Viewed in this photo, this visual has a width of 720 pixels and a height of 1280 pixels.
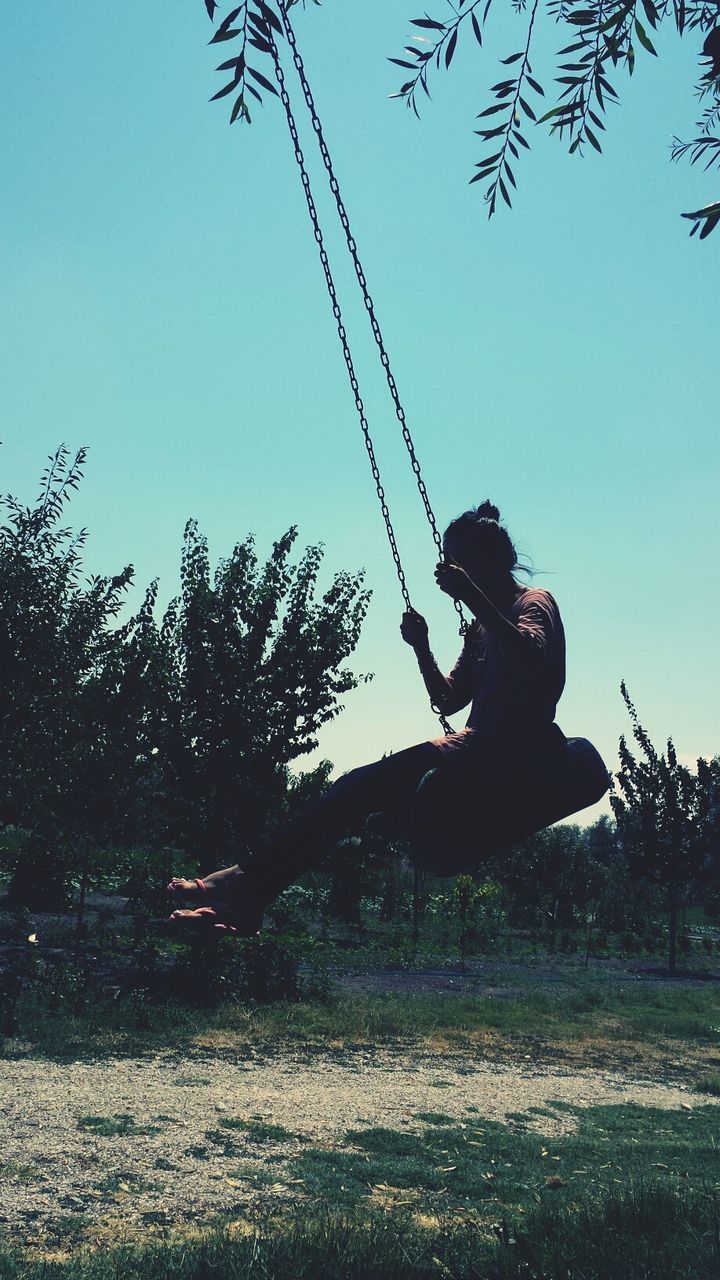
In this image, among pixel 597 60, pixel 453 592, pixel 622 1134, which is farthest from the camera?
pixel 622 1134

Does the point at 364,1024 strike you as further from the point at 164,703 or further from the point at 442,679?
the point at 442,679

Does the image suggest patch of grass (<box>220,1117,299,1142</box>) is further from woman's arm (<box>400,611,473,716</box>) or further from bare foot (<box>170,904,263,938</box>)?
bare foot (<box>170,904,263,938</box>)

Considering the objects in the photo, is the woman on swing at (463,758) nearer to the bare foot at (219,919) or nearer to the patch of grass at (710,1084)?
the bare foot at (219,919)

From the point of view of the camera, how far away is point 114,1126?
29.6ft

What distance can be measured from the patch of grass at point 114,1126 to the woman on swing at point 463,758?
6864mm

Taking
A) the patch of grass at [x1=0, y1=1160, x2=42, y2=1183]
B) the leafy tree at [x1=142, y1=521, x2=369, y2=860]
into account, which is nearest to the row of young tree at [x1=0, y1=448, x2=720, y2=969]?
the leafy tree at [x1=142, y1=521, x2=369, y2=860]

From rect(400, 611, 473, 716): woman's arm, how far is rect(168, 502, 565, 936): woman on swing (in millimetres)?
368

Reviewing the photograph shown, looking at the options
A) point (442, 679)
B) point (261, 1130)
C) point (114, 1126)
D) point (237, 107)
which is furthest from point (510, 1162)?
point (237, 107)

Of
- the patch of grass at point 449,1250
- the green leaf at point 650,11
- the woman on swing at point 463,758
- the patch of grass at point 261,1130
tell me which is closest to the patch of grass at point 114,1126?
the patch of grass at point 261,1130

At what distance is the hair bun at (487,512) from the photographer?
3.92m

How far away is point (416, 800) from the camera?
10.8 ft

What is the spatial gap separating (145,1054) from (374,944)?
1283 cm

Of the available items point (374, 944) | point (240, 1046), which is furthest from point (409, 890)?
point (240, 1046)

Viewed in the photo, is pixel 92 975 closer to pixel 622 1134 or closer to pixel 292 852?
pixel 622 1134
